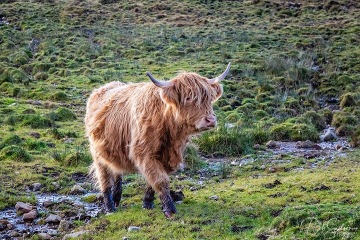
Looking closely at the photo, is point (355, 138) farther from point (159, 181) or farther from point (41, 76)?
point (41, 76)

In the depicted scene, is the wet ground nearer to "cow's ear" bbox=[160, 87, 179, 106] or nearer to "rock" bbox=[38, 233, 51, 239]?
"rock" bbox=[38, 233, 51, 239]

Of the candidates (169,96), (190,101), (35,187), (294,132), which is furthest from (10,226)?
(294,132)

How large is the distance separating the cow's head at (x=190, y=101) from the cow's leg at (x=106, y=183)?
142 cm

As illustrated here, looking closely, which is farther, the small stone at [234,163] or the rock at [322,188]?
the small stone at [234,163]

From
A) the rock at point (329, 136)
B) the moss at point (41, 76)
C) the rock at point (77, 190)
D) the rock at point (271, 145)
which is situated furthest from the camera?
the moss at point (41, 76)

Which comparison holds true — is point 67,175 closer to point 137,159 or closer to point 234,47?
point 137,159

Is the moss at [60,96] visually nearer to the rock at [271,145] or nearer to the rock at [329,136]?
the rock at [271,145]

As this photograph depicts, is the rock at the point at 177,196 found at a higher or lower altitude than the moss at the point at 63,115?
higher

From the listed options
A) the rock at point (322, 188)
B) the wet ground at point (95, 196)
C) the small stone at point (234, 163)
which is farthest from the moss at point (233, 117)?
the rock at point (322, 188)

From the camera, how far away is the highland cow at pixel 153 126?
5023mm

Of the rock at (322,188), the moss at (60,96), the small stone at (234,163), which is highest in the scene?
the rock at (322,188)

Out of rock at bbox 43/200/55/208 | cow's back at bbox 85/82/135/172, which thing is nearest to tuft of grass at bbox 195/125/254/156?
cow's back at bbox 85/82/135/172

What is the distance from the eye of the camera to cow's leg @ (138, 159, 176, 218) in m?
5.12

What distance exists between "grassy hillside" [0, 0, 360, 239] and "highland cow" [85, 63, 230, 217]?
0.45m
